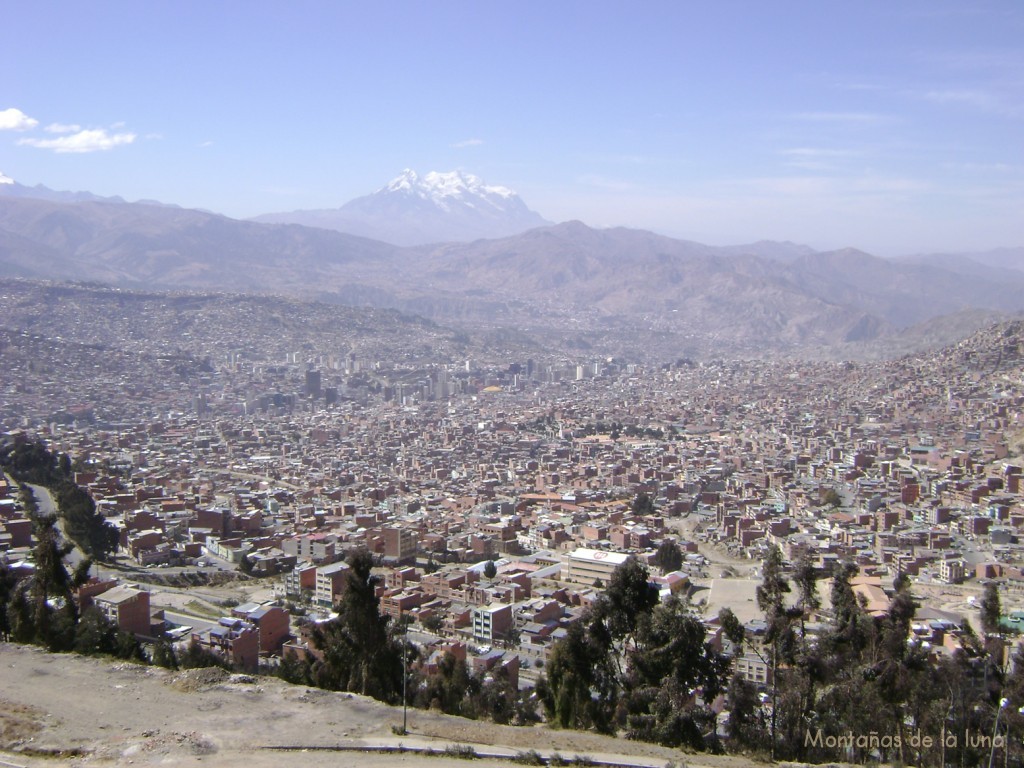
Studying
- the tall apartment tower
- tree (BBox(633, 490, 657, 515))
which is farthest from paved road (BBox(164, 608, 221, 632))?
the tall apartment tower

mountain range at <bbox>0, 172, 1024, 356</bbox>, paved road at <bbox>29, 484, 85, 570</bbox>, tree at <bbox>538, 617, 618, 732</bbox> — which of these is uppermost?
mountain range at <bbox>0, 172, 1024, 356</bbox>

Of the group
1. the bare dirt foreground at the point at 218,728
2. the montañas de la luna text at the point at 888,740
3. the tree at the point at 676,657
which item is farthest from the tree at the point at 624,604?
the montañas de la luna text at the point at 888,740

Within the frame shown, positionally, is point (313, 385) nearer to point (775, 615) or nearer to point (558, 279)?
point (775, 615)

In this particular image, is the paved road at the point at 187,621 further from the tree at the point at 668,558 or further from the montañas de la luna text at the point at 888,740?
the montañas de la luna text at the point at 888,740

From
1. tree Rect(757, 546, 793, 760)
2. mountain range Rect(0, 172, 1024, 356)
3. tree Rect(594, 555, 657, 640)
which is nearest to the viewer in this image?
tree Rect(757, 546, 793, 760)

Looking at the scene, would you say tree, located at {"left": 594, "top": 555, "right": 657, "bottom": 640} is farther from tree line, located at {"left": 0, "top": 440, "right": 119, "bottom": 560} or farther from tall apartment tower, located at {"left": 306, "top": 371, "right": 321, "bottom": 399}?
tall apartment tower, located at {"left": 306, "top": 371, "right": 321, "bottom": 399}

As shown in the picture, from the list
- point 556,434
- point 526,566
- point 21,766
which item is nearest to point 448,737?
point 21,766

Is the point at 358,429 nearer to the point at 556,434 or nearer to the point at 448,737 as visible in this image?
the point at 556,434
